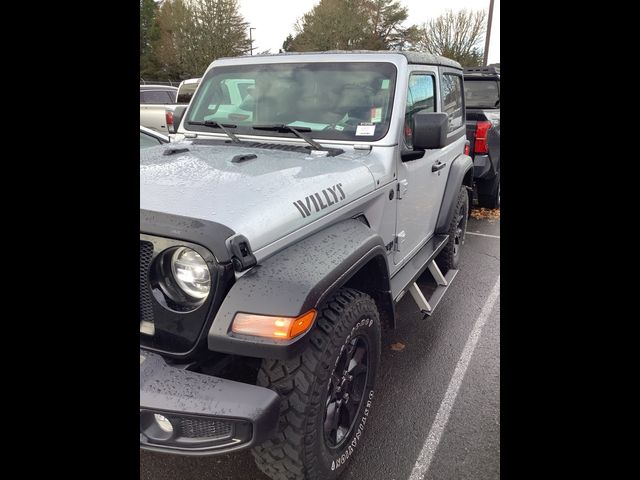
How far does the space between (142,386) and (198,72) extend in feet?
112

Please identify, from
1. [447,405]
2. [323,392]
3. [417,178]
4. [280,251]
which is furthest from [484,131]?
[323,392]

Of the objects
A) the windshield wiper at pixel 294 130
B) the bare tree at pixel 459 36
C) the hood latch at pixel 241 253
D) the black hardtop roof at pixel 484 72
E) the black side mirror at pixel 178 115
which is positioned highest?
the bare tree at pixel 459 36

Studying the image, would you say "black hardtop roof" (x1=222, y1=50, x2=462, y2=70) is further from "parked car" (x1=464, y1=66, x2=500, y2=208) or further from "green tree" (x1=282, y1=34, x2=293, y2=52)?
"green tree" (x1=282, y1=34, x2=293, y2=52)

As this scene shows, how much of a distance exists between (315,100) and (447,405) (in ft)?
6.79

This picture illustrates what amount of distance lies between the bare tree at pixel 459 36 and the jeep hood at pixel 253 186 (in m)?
31.7

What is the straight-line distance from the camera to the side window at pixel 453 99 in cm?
399

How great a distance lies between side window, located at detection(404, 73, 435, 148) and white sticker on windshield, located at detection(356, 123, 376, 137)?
27 cm

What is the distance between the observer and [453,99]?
14.2 ft

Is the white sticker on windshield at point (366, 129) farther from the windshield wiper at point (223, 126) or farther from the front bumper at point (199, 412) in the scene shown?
the front bumper at point (199, 412)

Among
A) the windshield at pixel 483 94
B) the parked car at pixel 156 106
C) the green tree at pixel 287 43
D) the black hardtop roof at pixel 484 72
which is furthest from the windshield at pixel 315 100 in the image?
the green tree at pixel 287 43

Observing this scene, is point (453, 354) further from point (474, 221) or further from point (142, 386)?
point (474, 221)

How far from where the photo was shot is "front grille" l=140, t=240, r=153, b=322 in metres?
1.82

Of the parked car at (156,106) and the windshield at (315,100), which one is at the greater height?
the parked car at (156,106)

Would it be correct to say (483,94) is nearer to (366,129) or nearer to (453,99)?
(453,99)
